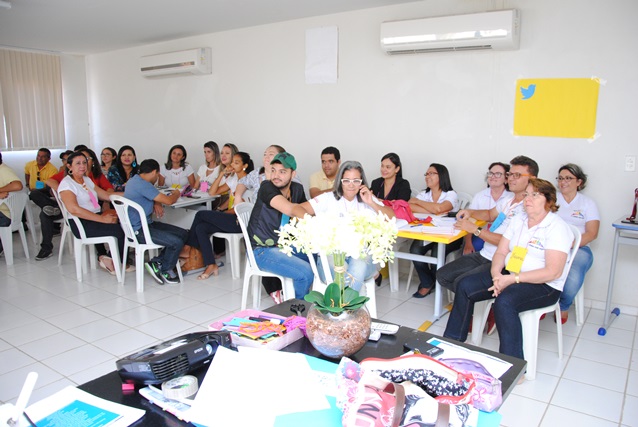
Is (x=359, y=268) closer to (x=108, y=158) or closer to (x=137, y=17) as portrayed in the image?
(x=137, y=17)

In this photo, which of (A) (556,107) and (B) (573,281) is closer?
(B) (573,281)

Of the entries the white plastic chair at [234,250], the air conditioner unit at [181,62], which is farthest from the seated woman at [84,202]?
the air conditioner unit at [181,62]

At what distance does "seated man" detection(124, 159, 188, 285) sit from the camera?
4.50m

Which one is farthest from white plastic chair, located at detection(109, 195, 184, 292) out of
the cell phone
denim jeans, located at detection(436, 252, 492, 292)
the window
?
the window

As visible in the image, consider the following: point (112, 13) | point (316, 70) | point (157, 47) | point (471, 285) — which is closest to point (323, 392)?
point (471, 285)

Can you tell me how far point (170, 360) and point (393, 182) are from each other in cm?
330

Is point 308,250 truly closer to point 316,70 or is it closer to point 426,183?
point 426,183

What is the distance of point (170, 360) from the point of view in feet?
4.82

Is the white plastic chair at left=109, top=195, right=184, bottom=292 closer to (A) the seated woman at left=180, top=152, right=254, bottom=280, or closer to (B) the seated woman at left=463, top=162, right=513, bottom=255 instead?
(A) the seated woman at left=180, top=152, right=254, bottom=280

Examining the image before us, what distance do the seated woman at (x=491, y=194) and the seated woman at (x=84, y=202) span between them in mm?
3198

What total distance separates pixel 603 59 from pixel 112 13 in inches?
179

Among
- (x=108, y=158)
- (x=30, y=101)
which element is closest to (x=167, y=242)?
(x=108, y=158)

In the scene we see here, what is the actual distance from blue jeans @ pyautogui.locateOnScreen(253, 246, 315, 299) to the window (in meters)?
5.58

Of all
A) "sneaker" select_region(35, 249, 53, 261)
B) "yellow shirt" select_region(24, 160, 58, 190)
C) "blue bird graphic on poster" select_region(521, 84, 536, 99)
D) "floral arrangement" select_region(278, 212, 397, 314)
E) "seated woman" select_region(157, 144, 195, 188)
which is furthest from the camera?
"yellow shirt" select_region(24, 160, 58, 190)
